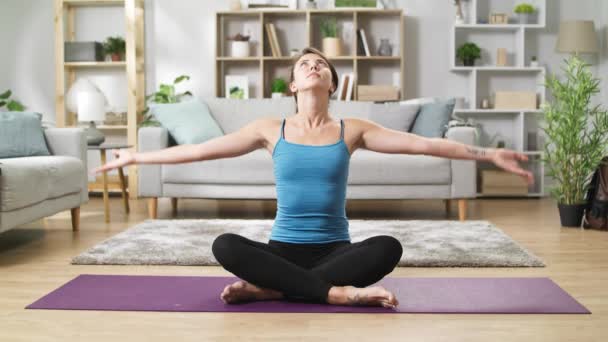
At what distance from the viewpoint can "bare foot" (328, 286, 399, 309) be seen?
90.7 inches

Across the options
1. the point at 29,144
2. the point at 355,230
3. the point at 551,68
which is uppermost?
the point at 551,68

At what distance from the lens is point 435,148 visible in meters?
2.30

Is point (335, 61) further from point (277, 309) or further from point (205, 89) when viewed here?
point (277, 309)

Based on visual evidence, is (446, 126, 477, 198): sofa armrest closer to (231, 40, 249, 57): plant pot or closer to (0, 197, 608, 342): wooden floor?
(0, 197, 608, 342): wooden floor

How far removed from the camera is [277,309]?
7.69ft

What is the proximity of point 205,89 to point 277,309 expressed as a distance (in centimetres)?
468

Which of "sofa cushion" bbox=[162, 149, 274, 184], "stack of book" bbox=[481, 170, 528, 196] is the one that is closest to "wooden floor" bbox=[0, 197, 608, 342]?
"sofa cushion" bbox=[162, 149, 274, 184]

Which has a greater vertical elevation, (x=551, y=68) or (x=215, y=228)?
(x=551, y=68)

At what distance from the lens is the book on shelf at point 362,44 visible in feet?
21.2

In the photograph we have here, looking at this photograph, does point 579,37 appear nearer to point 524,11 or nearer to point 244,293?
point 524,11

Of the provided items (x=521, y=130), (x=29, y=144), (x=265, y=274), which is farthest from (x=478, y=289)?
(x=521, y=130)

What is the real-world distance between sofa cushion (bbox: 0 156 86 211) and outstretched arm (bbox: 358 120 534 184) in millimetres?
1791

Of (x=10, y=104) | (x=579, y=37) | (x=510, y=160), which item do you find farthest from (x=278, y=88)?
(x=510, y=160)

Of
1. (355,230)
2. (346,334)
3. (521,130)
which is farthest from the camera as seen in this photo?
(521,130)
